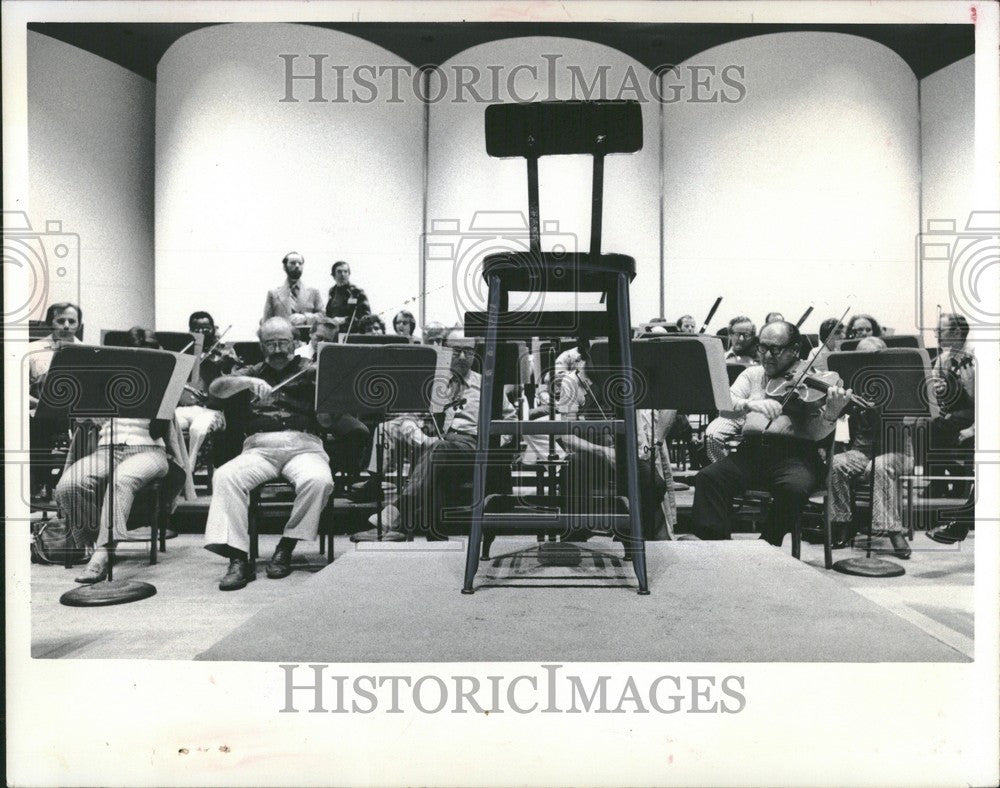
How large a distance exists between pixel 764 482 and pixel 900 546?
3.19ft

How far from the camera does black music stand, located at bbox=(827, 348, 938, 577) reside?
8.95 feet

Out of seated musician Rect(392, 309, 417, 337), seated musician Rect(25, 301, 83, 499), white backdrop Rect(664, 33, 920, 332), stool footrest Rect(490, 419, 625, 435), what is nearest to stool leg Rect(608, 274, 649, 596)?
stool footrest Rect(490, 419, 625, 435)

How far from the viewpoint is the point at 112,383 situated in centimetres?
250

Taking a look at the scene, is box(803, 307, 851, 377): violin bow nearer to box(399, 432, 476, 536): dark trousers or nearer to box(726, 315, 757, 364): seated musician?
box(726, 315, 757, 364): seated musician

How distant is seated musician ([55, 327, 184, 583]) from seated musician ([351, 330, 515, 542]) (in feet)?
4.12

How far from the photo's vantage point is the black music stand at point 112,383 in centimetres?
239

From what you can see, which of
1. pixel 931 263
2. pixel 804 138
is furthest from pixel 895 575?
pixel 804 138

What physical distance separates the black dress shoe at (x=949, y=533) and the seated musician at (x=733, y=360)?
3.89 ft

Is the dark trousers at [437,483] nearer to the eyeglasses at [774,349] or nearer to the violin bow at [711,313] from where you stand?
the violin bow at [711,313]

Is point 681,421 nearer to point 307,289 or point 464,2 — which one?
point 307,289

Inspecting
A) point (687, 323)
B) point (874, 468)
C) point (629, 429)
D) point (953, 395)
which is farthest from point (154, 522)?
point (953, 395)

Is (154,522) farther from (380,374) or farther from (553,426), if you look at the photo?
(553,426)

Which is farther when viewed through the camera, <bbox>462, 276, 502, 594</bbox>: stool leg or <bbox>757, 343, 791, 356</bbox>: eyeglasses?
<bbox>757, 343, 791, 356</bbox>: eyeglasses

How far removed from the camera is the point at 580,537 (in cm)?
237
